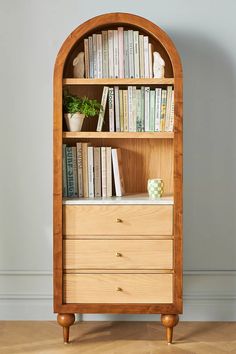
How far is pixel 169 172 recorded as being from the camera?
3100mm

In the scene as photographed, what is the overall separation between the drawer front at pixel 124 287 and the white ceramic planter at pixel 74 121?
2.42ft

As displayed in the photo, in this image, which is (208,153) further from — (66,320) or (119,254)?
(66,320)

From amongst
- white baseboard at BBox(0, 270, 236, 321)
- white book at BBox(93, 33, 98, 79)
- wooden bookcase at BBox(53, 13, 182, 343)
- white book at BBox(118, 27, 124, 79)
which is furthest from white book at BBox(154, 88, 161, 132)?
white baseboard at BBox(0, 270, 236, 321)

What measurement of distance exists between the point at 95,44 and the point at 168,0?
550mm

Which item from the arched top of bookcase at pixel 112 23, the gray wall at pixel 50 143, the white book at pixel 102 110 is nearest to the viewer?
the arched top of bookcase at pixel 112 23

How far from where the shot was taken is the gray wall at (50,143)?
313 cm

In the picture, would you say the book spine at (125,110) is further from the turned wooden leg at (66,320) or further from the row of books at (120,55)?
the turned wooden leg at (66,320)

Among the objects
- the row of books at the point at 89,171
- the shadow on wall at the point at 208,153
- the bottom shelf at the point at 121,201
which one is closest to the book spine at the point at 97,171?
the row of books at the point at 89,171

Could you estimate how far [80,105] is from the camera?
2.84 metres

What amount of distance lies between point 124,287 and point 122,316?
1.52 feet

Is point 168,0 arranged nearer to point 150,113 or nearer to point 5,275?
point 150,113

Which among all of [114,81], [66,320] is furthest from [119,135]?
[66,320]

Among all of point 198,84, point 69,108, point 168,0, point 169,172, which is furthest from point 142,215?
point 168,0

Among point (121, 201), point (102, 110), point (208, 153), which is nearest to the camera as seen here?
point (121, 201)
